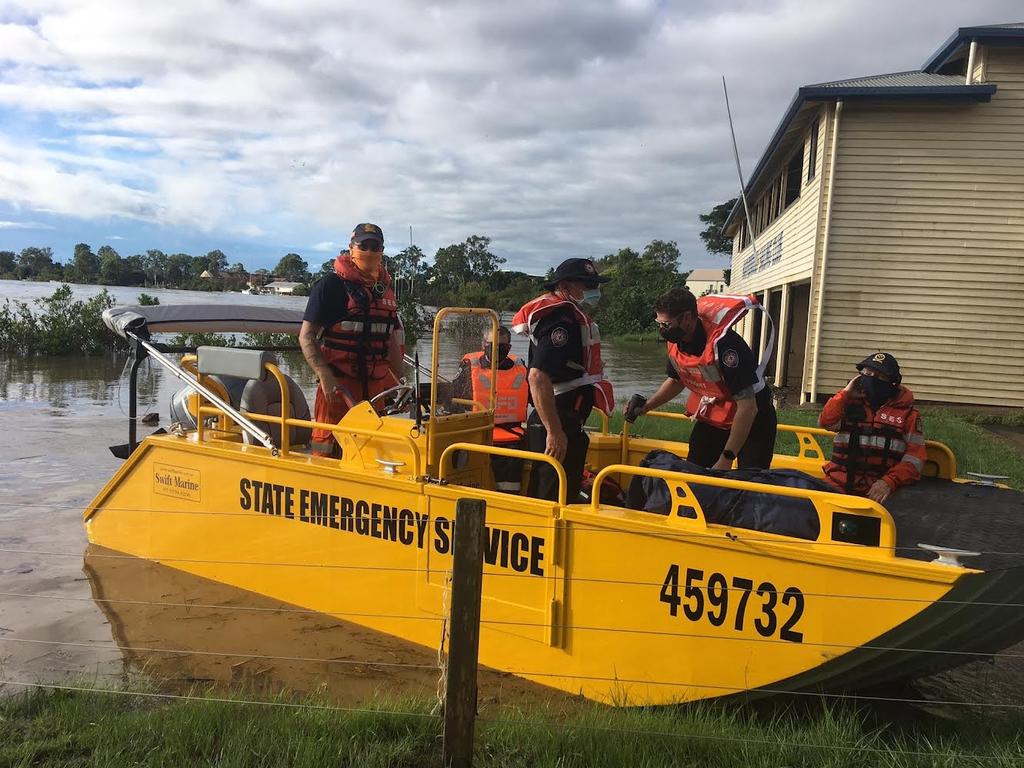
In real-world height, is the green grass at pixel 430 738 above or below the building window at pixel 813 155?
below

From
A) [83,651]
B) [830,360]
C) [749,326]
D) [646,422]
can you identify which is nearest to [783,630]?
[83,651]

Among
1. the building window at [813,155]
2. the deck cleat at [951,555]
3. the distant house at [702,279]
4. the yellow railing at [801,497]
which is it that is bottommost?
the deck cleat at [951,555]

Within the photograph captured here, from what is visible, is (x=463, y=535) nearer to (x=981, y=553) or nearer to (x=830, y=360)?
(x=981, y=553)

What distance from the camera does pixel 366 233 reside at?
5457 mm

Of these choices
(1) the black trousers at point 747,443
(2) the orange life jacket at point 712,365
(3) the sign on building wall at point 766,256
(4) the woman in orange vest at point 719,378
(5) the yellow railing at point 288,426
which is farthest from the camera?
(3) the sign on building wall at point 766,256

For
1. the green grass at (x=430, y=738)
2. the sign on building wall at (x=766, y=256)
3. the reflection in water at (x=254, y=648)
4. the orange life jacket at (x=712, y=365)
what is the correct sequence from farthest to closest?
the sign on building wall at (x=766, y=256) → the orange life jacket at (x=712, y=365) → the reflection in water at (x=254, y=648) → the green grass at (x=430, y=738)

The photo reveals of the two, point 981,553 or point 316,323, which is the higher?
point 316,323

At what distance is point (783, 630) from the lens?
3.43 metres

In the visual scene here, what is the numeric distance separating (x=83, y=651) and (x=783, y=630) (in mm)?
4276

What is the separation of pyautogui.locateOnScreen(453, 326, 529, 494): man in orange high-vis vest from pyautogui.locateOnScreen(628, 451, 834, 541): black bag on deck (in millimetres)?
1164

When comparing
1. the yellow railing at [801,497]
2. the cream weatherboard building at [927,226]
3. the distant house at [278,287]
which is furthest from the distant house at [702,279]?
the yellow railing at [801,497]

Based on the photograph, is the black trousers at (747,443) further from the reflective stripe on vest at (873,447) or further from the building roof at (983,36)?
the building roof at (983,36)

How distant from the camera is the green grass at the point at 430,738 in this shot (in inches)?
117

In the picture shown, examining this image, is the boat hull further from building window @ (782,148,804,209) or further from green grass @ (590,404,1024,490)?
building window @ (782,148,804,209)
